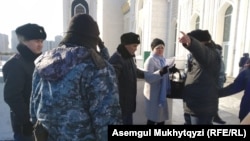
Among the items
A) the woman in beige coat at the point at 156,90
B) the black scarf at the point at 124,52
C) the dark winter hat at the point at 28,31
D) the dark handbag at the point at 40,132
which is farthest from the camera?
the woman in beige coat at the point at 156,90

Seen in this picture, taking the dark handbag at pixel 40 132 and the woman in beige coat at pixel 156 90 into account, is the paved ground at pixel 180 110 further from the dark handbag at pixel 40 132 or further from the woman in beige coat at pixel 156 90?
the dark handbag at pixel 40 132

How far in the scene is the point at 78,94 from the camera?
122 cm

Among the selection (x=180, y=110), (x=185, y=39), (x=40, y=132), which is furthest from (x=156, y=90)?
(x=180, y=110)

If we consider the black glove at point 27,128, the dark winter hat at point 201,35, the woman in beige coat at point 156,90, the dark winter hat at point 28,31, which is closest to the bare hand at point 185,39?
the dark winter hat at point 201,35

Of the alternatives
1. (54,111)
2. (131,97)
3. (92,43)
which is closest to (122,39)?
(131,97)

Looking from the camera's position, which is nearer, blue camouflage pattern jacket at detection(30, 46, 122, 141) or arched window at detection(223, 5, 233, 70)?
blue camouflage pattern jacket at detection(30, 46, 122, 141)

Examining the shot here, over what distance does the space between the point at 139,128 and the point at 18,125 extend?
3.25 ft

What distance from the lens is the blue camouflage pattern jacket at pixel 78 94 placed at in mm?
1192

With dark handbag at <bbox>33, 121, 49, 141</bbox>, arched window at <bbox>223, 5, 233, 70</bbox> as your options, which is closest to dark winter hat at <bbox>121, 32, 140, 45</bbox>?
dark handbag at <bbox>33, 121, 49, 141</bbox>

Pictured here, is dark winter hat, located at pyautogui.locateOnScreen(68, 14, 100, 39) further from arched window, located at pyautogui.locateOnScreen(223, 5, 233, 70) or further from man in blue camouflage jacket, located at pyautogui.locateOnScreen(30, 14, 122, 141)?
arched window, located at pyautogui.locateOnScreen(223, 5, 233, 70)

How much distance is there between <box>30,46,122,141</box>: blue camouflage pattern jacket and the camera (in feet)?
3.91

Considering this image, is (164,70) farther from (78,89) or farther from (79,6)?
(79,6)

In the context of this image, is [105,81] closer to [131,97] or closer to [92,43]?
[92,43]

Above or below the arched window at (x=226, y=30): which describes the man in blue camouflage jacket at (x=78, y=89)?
below
